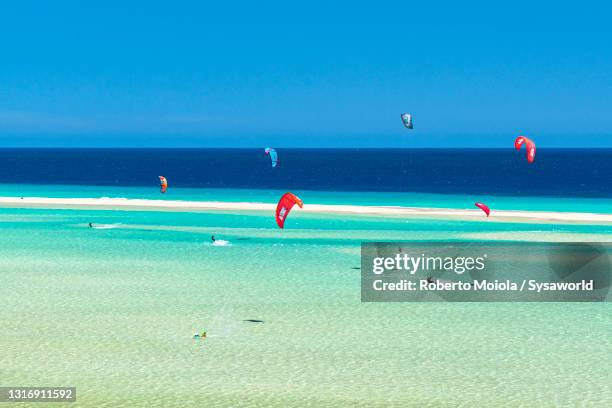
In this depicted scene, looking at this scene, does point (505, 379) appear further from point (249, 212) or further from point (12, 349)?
point (249, 212)

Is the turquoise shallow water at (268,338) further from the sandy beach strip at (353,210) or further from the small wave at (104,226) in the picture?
the sandy beach strip at (353,210)

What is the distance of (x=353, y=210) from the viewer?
194ft

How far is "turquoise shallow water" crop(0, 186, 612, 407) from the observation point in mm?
15258

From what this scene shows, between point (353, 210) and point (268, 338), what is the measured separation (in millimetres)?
40346

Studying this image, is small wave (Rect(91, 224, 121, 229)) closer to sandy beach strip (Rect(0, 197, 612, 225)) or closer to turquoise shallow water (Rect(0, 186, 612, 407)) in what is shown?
turquoise shallow water (Rect(0, 186, 612, 407))

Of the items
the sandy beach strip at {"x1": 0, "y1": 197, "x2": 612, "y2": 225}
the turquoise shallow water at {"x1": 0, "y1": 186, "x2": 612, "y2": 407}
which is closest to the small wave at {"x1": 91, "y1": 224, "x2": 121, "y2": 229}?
the turquoise shallow water at {"x1": 0, "y1": 186, "x2": 612, "y2": 407}

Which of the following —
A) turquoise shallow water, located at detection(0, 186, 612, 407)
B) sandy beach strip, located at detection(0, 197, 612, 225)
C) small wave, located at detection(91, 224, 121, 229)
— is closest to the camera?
turquoise shallow water, located at detection(0, 186, 612, 407)

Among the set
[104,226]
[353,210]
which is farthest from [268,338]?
[353,210]

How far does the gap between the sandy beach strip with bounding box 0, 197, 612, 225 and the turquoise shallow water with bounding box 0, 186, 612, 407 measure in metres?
22.2

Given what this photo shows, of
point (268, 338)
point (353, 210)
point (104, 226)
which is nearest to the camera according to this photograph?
point (268, 338)

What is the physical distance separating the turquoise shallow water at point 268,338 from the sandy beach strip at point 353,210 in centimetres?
2219

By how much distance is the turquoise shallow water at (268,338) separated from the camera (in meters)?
15.3

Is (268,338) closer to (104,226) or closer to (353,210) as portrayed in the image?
(104,226)

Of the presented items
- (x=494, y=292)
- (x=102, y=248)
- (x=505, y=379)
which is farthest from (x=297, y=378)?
(x=102, y=248)
